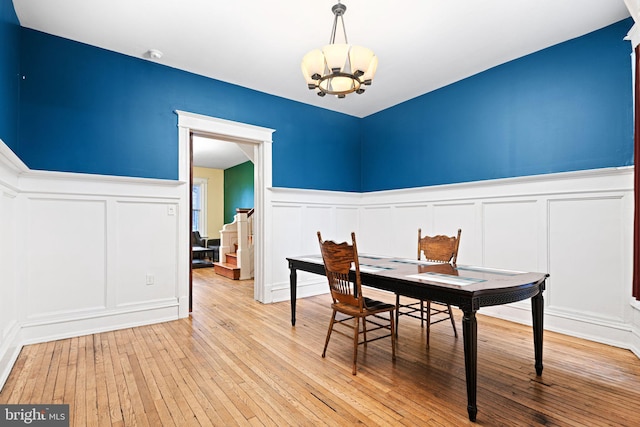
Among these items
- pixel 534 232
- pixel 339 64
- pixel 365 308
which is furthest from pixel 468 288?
pixel 534 232

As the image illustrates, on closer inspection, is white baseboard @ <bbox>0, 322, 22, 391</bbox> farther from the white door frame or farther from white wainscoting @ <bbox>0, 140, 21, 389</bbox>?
the white door frame

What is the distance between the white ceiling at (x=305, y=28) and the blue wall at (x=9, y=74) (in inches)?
9.1

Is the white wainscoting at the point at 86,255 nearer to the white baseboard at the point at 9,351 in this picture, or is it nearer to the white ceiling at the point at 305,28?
the white baseboard at the point at 9,351

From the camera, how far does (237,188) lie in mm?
10133

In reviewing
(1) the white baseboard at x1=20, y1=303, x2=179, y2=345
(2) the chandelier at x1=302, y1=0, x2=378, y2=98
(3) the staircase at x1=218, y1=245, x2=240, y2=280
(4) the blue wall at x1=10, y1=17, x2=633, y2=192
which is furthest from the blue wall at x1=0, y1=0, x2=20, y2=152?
(3) the staircase at x1=218, y1=245, x2=240, y2=280

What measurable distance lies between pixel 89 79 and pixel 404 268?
12.0ft

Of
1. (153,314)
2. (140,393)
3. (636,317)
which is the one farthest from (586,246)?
(153,314)

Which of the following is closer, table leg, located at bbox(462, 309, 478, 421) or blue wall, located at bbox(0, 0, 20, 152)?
table leg, located at bbox(462, 309, 478, 421)

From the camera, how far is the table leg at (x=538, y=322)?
232 centimetres

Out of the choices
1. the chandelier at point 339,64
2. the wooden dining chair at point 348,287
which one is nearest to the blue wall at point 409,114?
the chandelier at point 339,64

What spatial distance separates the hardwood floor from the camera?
1.92 m
